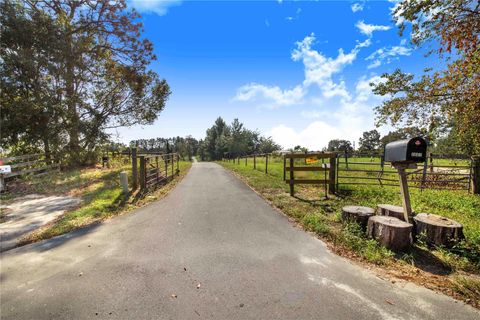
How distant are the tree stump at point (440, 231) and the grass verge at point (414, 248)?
129mm

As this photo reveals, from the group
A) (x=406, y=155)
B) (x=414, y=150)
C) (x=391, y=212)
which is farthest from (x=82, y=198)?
(x=414, y=150)

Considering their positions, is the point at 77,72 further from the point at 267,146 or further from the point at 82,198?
the point at 267,146

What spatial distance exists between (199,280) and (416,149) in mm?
4103

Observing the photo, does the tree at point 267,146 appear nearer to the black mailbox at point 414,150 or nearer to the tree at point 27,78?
the tree at point 27,78

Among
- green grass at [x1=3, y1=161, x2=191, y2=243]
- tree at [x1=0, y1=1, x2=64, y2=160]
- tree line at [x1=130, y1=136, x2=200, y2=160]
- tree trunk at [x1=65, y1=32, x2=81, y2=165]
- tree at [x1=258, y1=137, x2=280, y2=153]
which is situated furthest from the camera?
tree line at [x1=130, y1=136, x2=200, y2=160]

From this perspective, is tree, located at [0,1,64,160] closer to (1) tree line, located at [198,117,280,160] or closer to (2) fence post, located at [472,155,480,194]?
(2) fence post, located at [472,155,480,194]

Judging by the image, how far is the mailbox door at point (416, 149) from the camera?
3961 millimetres

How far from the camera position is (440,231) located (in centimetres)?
386

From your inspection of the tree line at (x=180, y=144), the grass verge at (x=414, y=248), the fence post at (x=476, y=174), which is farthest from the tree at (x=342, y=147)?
the tree line at (x=180, y=144)

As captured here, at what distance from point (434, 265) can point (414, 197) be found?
4938 mm

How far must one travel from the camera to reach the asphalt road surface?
258 cm

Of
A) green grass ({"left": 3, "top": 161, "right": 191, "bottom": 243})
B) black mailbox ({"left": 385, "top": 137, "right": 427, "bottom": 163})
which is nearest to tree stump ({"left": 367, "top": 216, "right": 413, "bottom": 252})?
black mailbox ({"left": 385, "top": 137, "right": 427, "bottom": 163})

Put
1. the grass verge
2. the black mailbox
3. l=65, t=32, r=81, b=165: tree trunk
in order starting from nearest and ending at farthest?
the grass verge < the black mailbox < l=65, t=32, r=81, b=165: tree trunk

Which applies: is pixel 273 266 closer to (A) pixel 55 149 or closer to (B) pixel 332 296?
(B) pixel 332 296
